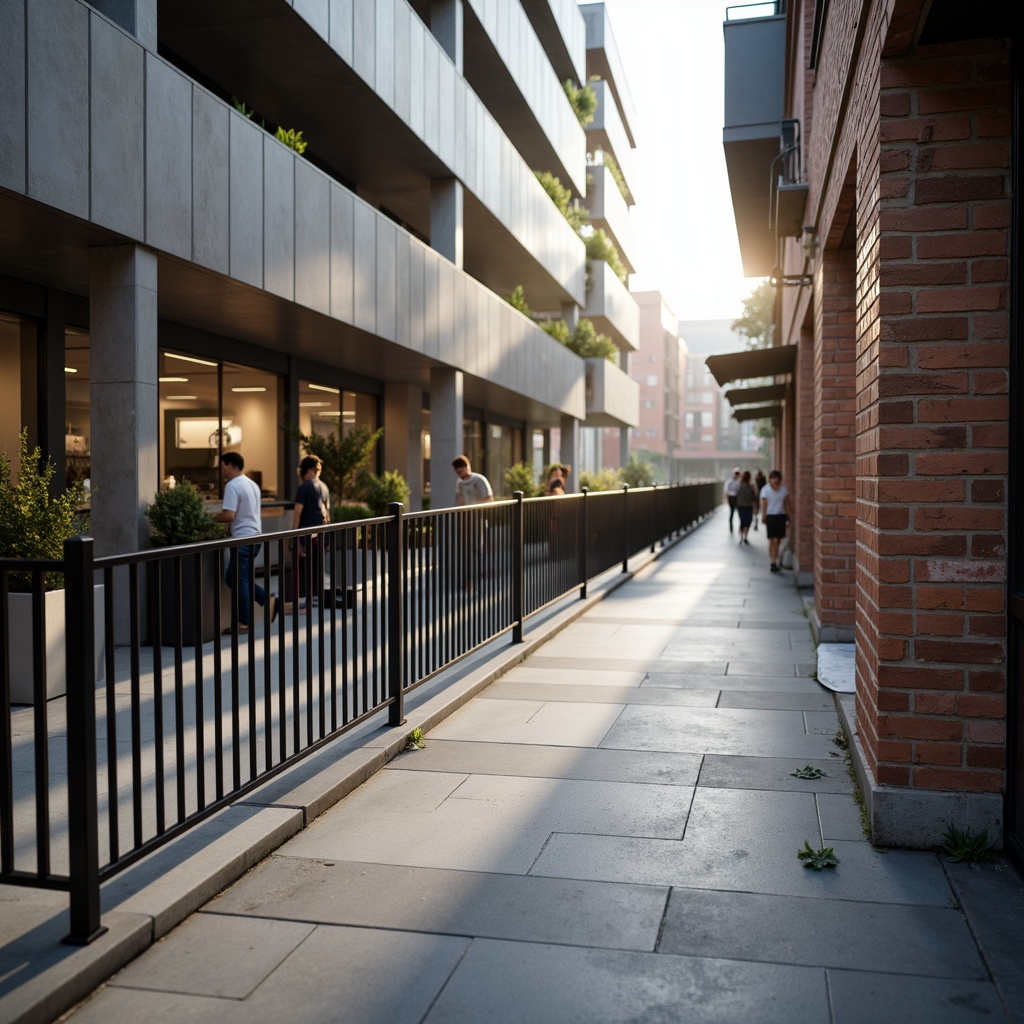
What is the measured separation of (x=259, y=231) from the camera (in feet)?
37.0

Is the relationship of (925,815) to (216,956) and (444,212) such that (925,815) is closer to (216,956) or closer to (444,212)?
(216,956)

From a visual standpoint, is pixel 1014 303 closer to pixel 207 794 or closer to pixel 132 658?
pixel 132 658

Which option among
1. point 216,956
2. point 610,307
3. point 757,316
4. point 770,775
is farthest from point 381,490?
point 757,316

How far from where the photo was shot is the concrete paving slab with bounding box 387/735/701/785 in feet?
17.8

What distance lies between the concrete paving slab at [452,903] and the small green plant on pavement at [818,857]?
26.0 inches

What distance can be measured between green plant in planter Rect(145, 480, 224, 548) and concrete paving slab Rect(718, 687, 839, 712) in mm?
4765

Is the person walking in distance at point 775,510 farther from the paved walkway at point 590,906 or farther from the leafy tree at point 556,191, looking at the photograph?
the leafy tree at point 556,191

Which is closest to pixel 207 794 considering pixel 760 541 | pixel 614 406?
pixel 760 541

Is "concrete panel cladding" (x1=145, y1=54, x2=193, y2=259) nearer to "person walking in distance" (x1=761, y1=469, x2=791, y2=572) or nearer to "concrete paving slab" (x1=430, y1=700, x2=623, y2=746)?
"concrete paving slab" (x1=430, y1=700, x2=623, y2=746)

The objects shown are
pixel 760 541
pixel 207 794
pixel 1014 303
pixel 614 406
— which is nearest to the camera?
pixel 1014 303

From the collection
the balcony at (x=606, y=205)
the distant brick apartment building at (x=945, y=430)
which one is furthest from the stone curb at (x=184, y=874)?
the balcony at (x=606, y=205)

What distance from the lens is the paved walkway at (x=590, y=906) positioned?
3053mm

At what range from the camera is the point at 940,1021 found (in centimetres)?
292

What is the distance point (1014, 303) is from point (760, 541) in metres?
23.6
